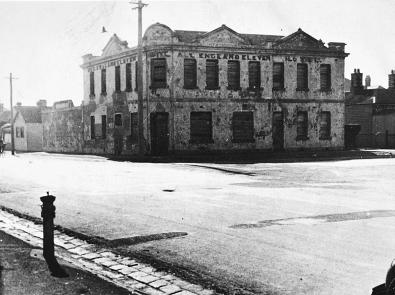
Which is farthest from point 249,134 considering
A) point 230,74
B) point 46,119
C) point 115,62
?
point 46,119

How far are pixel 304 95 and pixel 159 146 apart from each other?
11528 millimetres

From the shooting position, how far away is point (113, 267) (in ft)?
20.8

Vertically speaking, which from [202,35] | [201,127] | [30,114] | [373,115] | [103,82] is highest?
[202,35]

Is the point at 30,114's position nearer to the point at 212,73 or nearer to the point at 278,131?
the point at 212,73

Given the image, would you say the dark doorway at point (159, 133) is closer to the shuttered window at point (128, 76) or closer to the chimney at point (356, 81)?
the shuttered window at point (128, 76)

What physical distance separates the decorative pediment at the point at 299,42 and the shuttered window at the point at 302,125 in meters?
4.95

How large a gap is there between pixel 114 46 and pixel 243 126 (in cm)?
1198

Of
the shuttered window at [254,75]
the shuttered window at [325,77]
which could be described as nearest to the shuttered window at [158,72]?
the shuttered window at [254,75]

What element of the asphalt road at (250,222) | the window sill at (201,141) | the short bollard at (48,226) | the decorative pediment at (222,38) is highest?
the decorative pediment at (222,38)

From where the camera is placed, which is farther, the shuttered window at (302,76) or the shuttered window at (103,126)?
the shuttered window at (103,126)

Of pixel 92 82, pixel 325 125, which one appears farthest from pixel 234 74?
pixel 92 82

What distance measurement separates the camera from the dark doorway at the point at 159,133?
33.7 m

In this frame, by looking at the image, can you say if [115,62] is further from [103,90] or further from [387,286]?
[387,286]

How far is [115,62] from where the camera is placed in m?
38.0
